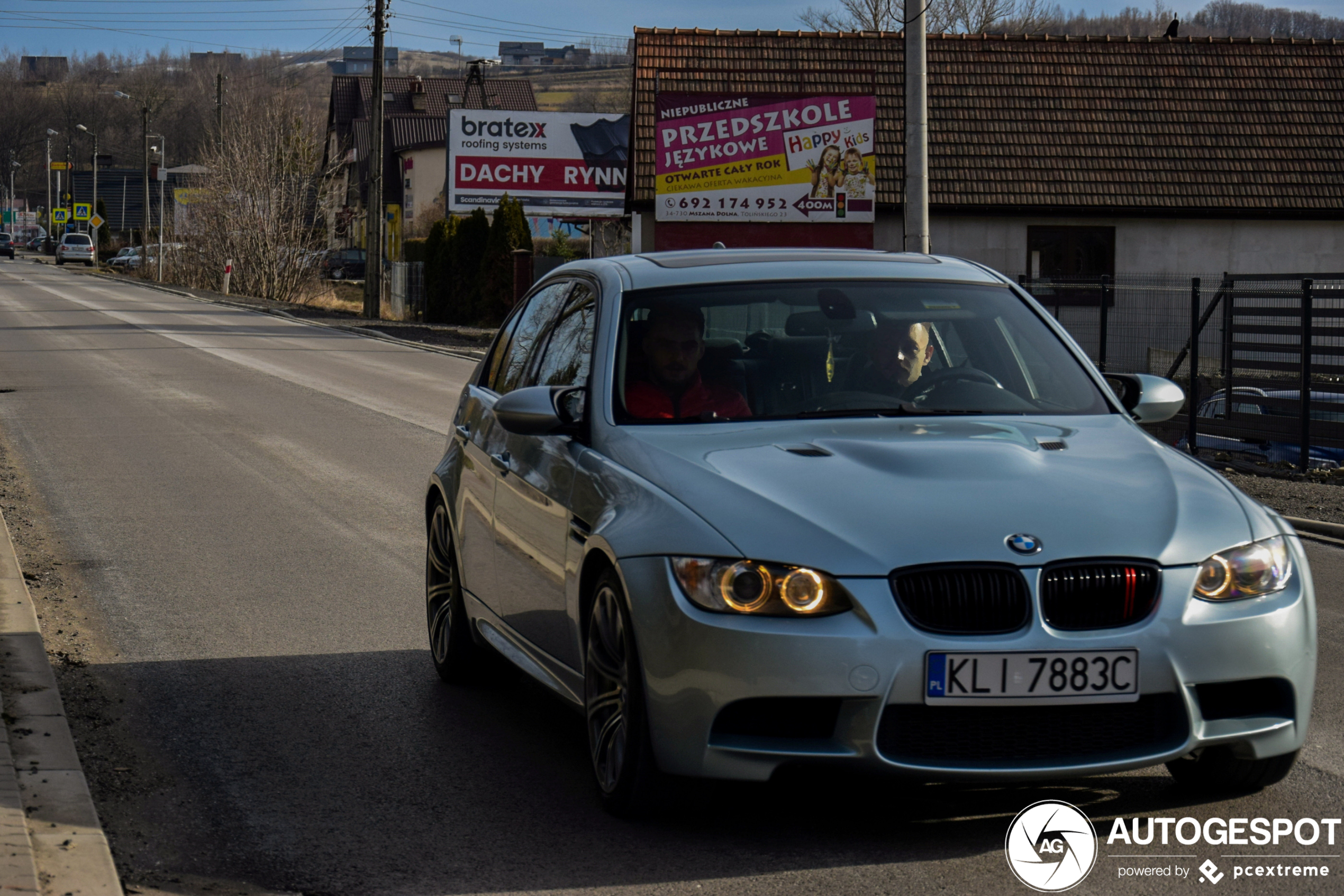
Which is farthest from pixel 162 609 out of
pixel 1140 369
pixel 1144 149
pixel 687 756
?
pixel 1144 149

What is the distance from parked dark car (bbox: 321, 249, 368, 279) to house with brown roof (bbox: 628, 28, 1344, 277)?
143ft

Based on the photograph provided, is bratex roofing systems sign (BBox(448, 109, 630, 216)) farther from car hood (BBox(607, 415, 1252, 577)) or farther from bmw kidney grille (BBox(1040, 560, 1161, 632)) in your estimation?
bmw kidney grille (BBox(1040, 560, 1161, 632))

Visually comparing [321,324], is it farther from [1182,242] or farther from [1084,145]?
[1182,242]

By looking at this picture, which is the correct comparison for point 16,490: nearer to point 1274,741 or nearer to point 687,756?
point 687,756

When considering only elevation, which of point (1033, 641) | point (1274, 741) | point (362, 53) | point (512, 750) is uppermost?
point (362, 53)

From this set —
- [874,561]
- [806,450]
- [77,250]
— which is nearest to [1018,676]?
[874,561]

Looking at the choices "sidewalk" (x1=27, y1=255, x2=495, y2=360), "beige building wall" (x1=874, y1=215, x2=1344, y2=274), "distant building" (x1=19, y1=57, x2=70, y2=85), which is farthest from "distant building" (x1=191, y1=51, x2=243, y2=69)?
"beige building wall" (x1=874, y1=215, x2=1344, y2=274)

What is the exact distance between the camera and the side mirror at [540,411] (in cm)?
501

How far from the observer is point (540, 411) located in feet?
16.5

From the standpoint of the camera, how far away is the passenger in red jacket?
5105 millimetres

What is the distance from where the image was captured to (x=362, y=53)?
176750 millimetres

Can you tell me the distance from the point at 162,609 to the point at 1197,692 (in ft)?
17.0

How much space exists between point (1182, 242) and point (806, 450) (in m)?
30.6

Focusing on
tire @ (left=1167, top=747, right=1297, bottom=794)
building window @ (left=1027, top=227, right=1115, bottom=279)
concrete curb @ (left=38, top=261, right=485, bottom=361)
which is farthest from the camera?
building window @ (left=1027, top=227, right=1115, bottom=279)
